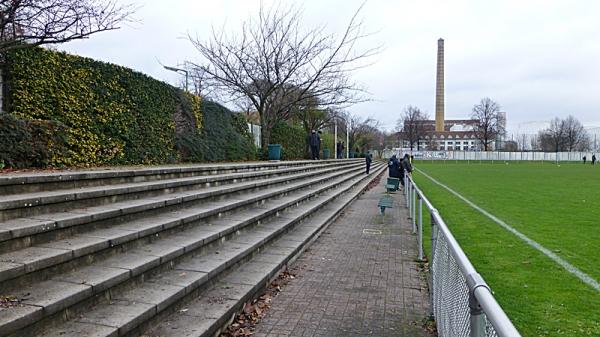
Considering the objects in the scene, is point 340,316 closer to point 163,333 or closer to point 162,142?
point 163,333

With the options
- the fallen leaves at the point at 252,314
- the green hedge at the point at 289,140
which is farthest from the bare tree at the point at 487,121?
the fallen leaves at the point at 252,314

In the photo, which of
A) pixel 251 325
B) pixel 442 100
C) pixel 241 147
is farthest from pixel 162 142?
pixel 442 100

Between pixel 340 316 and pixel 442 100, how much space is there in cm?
11056

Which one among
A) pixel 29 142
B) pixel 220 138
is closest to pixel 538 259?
pixel 29 142

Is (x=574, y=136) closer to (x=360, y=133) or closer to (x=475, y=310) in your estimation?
(x=360, y=133)

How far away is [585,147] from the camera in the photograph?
102500 mm

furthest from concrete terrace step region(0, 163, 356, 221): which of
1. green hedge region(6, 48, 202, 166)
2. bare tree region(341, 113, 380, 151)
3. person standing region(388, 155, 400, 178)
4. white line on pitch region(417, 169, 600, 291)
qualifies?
bare tree region(341, 113, 380, 151)

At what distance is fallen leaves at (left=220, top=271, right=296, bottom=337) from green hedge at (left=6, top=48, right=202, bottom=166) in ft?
15.5

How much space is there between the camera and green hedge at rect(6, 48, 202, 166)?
7.88m

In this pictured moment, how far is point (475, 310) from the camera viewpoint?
1972mm

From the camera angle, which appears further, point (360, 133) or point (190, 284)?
point (360, 133)

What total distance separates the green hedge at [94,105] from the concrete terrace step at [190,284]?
4.03 m

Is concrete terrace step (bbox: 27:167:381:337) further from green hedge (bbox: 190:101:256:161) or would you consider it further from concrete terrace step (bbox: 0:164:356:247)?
green hedge (bbox: 190:101:256:161)

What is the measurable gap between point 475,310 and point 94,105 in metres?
9.10
